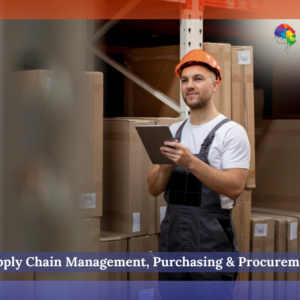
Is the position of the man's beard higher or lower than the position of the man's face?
lower

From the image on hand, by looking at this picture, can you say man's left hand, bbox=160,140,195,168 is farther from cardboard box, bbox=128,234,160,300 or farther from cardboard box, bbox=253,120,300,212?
cardboard box, bbox=253,120,300,212

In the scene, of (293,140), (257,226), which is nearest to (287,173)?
(293,140)

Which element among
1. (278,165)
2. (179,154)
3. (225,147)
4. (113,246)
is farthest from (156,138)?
(278,165)

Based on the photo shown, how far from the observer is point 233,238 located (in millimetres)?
1953

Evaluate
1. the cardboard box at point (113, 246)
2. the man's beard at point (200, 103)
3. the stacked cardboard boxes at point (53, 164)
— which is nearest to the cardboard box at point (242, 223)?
the cardboard box at point (113, 246)

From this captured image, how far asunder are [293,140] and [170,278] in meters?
1.54

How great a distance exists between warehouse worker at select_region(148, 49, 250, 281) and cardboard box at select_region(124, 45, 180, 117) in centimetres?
83

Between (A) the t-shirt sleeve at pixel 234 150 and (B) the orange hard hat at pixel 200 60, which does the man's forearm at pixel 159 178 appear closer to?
(A) the t-shirt sleeve at pixel 234 150

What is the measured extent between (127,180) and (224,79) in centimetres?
71

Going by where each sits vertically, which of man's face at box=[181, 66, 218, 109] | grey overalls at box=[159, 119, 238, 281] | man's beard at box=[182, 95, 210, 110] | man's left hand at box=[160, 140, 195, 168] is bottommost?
grey overalls at box=[159, 119, 238, 281]

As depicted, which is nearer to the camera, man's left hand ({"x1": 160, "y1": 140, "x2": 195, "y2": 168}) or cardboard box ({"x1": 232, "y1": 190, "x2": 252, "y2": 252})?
man's left hand ({"x1": 160, "y1": 140, "x2": 195, "y2": 168})

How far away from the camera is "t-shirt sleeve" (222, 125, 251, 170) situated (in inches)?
73.6

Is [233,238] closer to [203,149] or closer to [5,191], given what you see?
[203,149]

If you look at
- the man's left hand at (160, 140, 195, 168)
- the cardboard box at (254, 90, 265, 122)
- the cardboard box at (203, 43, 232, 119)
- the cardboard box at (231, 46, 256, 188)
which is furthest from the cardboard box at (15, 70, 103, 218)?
the cardboard box at (254, 90, 265, 122)
